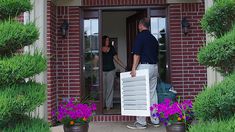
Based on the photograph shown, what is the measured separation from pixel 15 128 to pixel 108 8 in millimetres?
3787

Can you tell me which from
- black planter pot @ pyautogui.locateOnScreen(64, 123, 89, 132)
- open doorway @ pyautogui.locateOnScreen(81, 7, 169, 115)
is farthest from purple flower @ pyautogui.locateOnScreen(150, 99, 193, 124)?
open doorway @ pyautogui.locateOnScreen(81, 7, 169, 115)

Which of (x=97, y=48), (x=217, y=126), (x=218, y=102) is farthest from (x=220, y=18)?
(x=97, y=48)

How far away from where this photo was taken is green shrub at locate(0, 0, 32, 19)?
9.84 ft

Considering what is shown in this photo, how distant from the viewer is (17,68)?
280 cm

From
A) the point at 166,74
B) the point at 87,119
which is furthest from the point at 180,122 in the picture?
the point at 166,74

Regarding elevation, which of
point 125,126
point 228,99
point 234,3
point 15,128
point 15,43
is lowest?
point 125,126

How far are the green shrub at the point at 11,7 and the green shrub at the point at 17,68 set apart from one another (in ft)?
1.49

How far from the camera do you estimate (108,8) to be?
6.26 m

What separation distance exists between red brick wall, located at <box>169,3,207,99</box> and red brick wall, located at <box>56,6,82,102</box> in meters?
1.75

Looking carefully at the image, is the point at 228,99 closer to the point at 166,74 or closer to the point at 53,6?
the point at 166,74

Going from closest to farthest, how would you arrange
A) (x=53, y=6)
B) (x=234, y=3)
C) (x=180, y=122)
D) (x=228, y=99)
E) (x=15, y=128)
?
(x=228, y=99)
(x=234, y=3)
(x=15, y=128)
(x=180, y=122)
(x=53, y=6)

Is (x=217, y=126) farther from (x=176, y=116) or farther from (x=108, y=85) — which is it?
(x=108, y=85)

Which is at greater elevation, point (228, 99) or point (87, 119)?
point (228, 99)

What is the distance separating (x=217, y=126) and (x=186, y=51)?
155 inches
